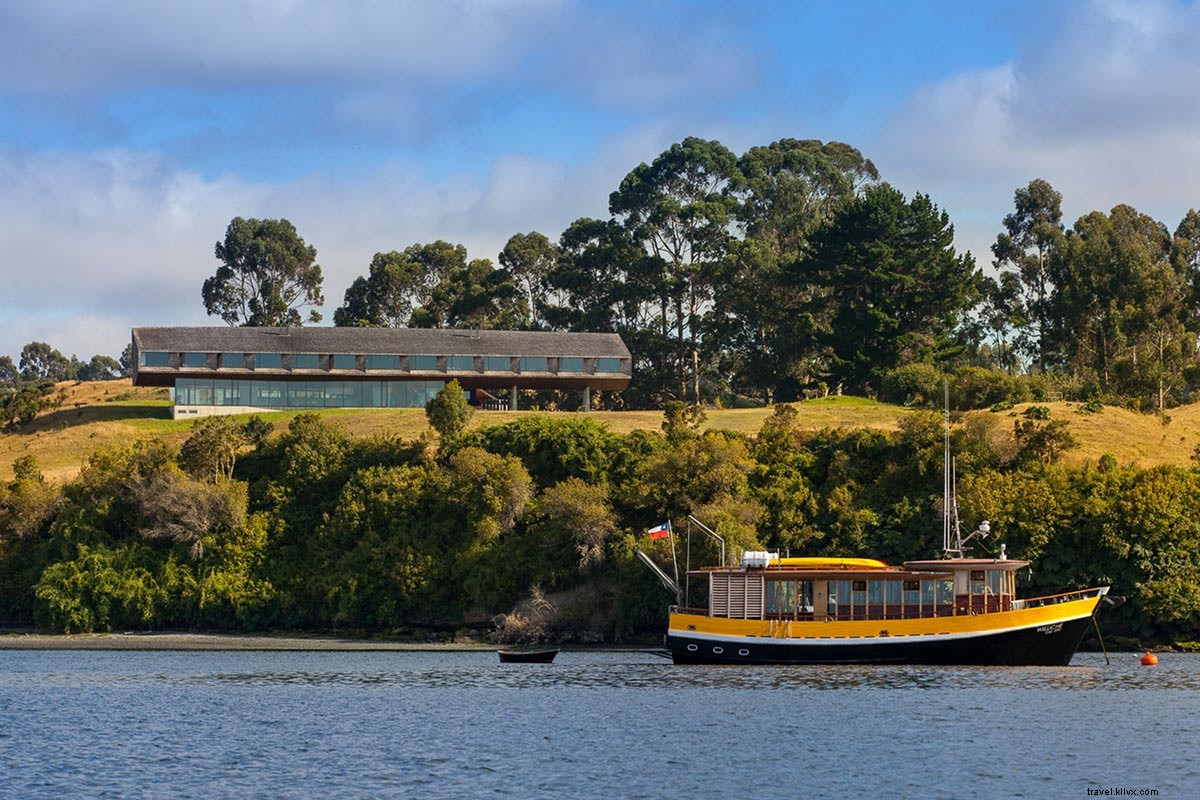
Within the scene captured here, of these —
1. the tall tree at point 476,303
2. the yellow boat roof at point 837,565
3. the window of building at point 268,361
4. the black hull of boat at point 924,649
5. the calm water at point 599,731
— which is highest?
the tall tree at point 476,303

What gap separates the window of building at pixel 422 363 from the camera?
122875 millimetres

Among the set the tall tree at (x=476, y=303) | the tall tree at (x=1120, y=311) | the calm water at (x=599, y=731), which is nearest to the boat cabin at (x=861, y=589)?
the calm water at (x=599, y=731)

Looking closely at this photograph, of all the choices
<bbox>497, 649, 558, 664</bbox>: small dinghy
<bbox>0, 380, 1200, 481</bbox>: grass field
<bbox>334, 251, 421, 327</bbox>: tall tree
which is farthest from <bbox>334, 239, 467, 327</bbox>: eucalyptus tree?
<bbox>497, 649, 558, 664</bbox>: small dinghy

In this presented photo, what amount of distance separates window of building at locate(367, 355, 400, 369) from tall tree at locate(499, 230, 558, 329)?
24528 millimetres

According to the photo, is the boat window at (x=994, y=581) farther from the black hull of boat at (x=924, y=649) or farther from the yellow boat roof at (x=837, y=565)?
the yellow boat roof at (x=837, y=565)

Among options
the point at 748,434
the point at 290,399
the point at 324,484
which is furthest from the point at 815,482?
the point at 290,399

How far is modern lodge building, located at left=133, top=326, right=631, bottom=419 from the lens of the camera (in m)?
120

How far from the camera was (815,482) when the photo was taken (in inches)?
3177

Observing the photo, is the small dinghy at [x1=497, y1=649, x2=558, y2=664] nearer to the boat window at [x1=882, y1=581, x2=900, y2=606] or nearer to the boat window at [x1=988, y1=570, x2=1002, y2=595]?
the boat window at [x1=882, y1=581, x2=900, y2=606]

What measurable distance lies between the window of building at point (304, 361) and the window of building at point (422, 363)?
24.7ft

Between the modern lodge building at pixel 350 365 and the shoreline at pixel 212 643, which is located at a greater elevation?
the modern lodge building at pixel 350 365

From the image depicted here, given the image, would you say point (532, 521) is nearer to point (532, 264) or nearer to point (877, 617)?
point (877, 617)

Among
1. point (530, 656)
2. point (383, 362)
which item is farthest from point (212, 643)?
point (383, 362)

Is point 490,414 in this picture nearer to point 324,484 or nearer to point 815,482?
point 324,484
